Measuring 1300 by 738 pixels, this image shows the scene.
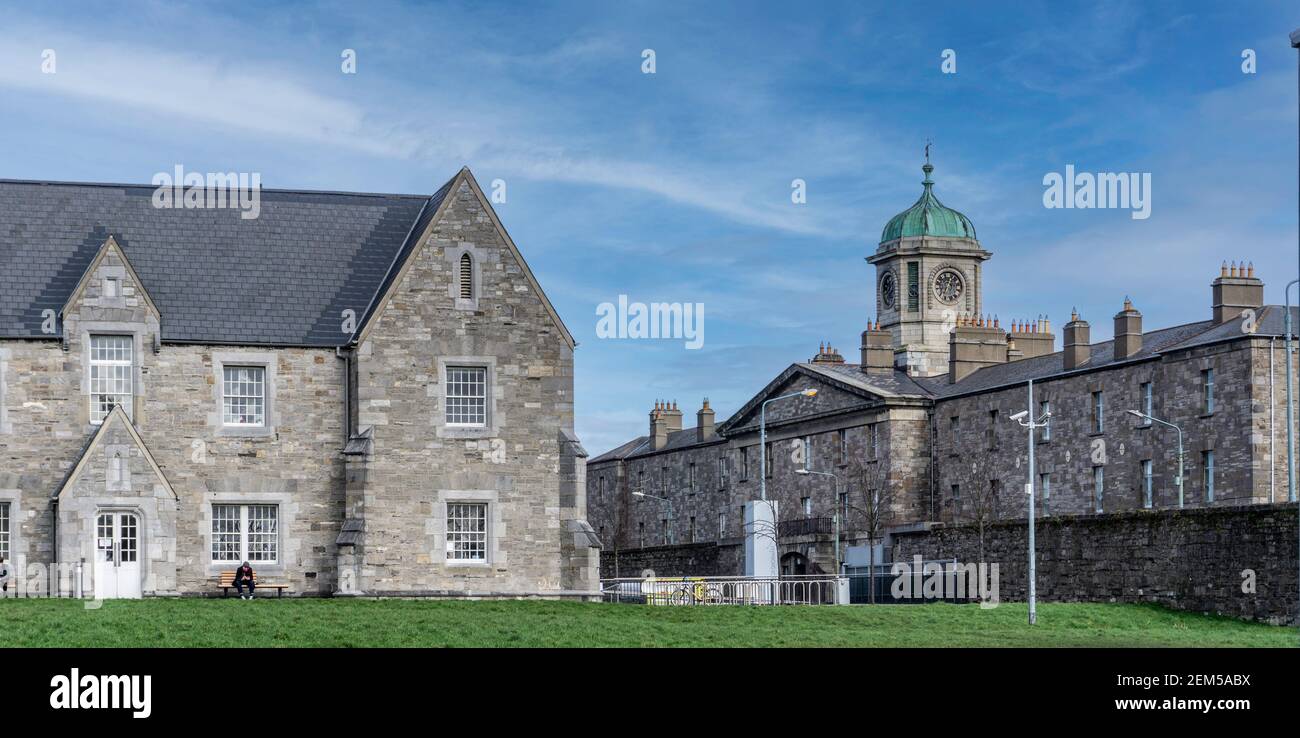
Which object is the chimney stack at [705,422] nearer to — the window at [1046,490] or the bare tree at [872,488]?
the bare tree at [872,488]

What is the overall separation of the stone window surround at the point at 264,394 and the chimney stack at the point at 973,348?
187 ft

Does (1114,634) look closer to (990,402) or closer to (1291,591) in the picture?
(1291,591)

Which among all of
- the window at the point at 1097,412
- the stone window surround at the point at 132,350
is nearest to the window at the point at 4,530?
the stone window surround at the point at 132,350

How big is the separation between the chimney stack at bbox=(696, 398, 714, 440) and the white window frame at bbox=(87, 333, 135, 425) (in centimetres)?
7131

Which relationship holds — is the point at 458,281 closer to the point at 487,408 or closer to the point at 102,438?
the point at 487,408

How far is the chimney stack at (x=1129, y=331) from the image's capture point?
267 ft

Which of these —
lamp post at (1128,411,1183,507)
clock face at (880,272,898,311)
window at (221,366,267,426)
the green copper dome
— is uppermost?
the green copper dome

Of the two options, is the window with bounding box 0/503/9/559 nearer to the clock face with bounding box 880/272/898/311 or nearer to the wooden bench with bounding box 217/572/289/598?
the wooden bench with bounding box 217/572/289/598

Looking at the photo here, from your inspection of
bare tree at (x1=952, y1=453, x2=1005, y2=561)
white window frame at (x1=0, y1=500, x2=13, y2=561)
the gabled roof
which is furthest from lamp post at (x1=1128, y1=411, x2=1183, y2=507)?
white window frame at (x1=0, y1=500, x2=13, y2=561)

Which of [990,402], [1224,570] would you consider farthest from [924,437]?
[1224,570]

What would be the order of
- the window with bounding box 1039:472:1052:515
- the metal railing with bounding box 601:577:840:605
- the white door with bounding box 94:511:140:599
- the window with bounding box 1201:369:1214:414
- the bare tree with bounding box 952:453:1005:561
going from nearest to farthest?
the white door with bounding box 94:511:140:599 < the metal railing with bounding box 601:577:840:605 < the window with bounding box 1201:369:1214:414 < the window with bounding box 1039:472:1052:515 < the bare tree with bounding box 952:453:1005:561

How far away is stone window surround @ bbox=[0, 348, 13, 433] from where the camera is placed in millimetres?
46000

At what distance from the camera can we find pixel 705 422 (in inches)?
4628
